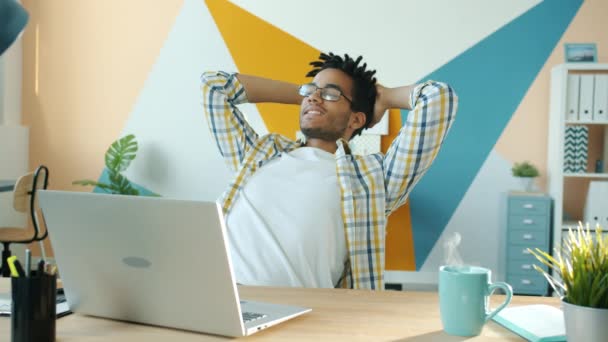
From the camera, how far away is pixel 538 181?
482 centimetres

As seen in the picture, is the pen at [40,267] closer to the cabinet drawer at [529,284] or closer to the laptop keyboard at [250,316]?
the laptop keyboard at [250,316]

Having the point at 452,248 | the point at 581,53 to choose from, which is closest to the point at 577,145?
the point at 581,53

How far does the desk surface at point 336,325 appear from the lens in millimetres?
1144

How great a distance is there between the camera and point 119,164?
4.86 meters

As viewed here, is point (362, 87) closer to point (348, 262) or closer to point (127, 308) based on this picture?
point (348, 262)

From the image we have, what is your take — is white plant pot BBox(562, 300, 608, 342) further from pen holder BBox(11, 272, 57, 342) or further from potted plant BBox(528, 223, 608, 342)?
pen holder BBox(11, 272, 57, 342)

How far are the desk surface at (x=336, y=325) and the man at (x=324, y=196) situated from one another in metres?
0.44

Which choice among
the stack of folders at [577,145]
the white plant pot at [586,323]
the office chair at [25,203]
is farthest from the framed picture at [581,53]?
the white plant pot at [586,323]

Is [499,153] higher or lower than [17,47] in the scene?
lower

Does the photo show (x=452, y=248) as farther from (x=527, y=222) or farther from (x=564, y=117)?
(x=564, y=117)

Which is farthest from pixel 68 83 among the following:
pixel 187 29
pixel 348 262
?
pixel 348 262

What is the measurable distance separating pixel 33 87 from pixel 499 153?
3.51 m

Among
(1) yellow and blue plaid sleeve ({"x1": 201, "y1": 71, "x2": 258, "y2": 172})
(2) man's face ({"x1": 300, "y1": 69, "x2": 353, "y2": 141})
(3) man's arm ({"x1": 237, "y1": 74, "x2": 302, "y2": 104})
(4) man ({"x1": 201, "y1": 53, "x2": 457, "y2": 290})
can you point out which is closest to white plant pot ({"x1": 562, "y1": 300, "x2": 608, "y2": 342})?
(4) man ({"x1": 201, "y1": 53, "x2": 457, "y2": 290})

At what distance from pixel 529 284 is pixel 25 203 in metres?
3.23
